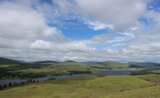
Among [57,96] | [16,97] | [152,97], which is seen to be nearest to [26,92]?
[16,97]

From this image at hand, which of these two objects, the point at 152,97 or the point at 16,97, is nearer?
the point at 152,97

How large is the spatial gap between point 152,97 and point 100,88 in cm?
7348

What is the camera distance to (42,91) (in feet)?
407

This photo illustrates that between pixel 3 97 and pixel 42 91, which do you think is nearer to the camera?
pixel 3 97

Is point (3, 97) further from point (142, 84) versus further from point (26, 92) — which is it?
point (142, 84)

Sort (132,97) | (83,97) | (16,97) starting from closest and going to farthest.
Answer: (132,97)
(83,97)
(16,97)

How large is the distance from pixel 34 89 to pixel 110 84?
46.5 metres

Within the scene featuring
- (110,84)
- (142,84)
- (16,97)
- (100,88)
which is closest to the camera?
(16,97)

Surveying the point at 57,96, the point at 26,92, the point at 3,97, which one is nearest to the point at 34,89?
the point at 26,92

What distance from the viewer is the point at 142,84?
162 metres

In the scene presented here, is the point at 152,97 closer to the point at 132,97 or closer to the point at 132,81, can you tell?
the point at 132,97

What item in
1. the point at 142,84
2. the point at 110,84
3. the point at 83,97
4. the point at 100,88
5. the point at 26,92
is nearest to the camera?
the point at 83,97

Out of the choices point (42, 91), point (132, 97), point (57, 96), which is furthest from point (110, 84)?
point (132, 97)

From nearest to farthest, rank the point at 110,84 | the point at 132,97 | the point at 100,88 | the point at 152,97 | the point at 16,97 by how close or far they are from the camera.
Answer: the point at 152,97 → the point at 132,97 → the point at 16,97 → the point at 100,88 → the point at 110,84
